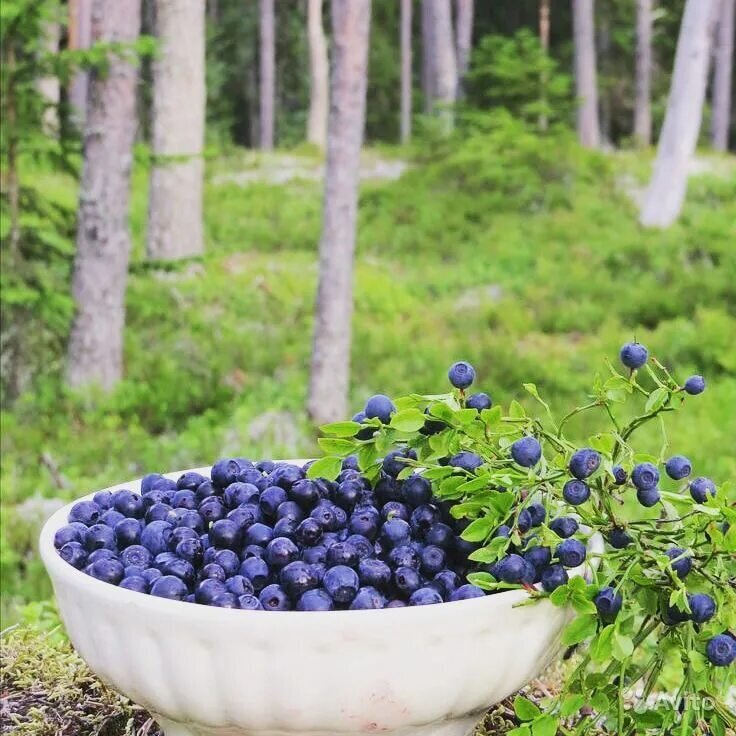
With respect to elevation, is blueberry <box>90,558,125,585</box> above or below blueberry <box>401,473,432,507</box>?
below

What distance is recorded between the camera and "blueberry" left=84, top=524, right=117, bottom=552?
3.97ft

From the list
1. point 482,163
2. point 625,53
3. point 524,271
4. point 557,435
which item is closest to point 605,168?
point 482,163

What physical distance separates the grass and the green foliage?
1.58 meters

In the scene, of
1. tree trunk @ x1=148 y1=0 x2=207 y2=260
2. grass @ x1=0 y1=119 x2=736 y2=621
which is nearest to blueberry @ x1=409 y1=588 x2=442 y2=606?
grass @ x1=0 y1=119 x2=736 y2=621

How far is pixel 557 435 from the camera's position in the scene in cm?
120

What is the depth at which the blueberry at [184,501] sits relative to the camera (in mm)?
1304

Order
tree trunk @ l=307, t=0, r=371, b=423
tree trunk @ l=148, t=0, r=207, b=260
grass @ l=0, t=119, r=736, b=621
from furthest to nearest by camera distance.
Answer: tree trunk @ l=148, t=0, r=207, b=260, tree trunk @ l=307, t=0, r=371, b=423, grass @ l=0, t=119, r=736, b=621

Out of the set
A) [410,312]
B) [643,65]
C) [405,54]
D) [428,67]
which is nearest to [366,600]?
[410,312]

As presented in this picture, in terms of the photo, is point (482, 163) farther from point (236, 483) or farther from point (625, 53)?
point (625, 53)

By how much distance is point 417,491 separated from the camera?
3.94 feet

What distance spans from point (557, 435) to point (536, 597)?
0.21 m

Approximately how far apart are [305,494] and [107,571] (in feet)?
0.83

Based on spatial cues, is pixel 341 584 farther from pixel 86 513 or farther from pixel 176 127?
pixel 176 127

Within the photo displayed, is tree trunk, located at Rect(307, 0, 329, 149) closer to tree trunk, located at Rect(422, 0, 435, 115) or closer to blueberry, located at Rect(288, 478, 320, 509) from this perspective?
tree trunk, located at Rect(422, 0, 435, 115)
